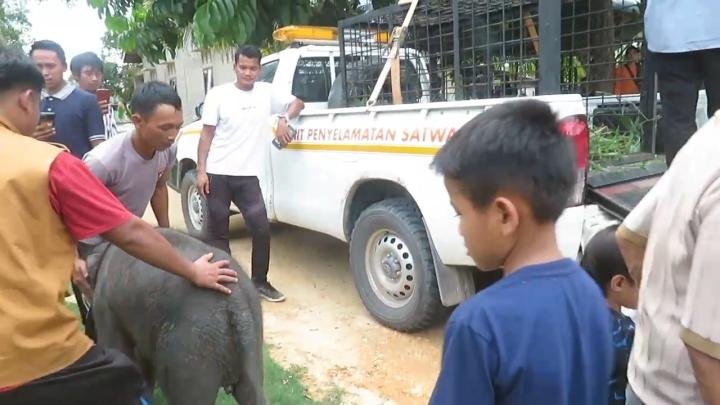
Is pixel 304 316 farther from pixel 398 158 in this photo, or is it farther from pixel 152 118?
pixel 152 118

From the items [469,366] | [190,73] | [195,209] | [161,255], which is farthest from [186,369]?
[190,73]

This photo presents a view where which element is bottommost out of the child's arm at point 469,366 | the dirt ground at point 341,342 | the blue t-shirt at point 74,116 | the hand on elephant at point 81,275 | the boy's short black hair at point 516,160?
the dirt ground at point 341,342

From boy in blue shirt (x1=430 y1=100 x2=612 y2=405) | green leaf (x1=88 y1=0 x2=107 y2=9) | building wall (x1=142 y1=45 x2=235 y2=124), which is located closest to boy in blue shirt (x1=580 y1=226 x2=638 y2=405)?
boy in blue shirt (x1=430 y1=100 x2=612 y2=405)

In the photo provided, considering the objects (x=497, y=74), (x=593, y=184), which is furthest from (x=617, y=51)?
(x=593, y=184)

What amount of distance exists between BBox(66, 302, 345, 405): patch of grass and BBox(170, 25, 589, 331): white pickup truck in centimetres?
88

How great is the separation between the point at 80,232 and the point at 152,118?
1287 mm

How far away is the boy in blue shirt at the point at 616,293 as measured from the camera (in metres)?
2.01

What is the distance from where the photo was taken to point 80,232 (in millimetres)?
1877

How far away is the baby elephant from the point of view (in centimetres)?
222

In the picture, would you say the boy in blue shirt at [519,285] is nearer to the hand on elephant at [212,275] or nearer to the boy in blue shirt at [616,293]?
the boy in blue shirt at [616,293]

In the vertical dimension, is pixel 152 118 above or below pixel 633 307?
above

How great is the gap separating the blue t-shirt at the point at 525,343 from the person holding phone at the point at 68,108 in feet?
13.2

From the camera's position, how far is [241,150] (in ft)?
16.6

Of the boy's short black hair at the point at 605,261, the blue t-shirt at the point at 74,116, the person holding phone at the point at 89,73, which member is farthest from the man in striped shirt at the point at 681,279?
the person holding phone at the point at 89,73
